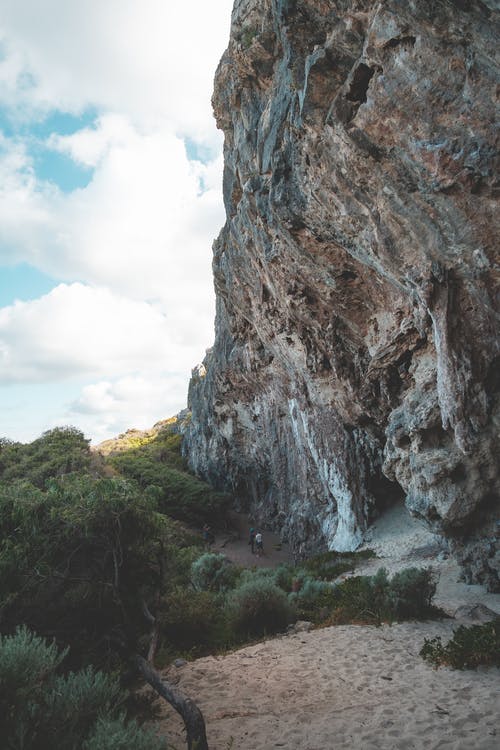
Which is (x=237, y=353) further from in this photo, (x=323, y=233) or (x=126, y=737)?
(x=126, y=737)

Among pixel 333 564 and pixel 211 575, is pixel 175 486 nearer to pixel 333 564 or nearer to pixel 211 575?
pixel 211 575

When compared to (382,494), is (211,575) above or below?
below

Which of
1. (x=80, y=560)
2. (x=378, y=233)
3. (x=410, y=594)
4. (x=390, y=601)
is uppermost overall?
(x=378, y=233)

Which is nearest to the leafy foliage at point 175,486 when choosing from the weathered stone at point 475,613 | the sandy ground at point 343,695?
the sandy ground at point 343,695

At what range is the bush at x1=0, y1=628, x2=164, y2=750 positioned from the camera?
3496 millimetres

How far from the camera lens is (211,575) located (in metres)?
14.4

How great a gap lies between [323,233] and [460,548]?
872 cm

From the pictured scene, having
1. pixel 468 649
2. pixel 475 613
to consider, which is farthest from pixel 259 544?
pixel 468 649

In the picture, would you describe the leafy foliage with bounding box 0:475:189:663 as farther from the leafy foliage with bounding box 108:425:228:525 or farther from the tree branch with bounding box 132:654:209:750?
the leafy foliage with bounding box 108:425:228:525

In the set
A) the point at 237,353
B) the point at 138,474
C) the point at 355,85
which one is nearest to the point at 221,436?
the point at 138,474

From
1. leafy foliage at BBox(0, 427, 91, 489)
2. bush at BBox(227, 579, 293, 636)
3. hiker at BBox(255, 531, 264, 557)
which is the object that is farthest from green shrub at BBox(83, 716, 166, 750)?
leafy foliage at BBox(0, 427, 91, 489)

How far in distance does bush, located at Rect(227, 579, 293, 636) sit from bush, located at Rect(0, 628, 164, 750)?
5545mm

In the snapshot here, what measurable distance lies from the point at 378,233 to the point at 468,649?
25.9 feet

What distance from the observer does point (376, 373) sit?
1371 cm
